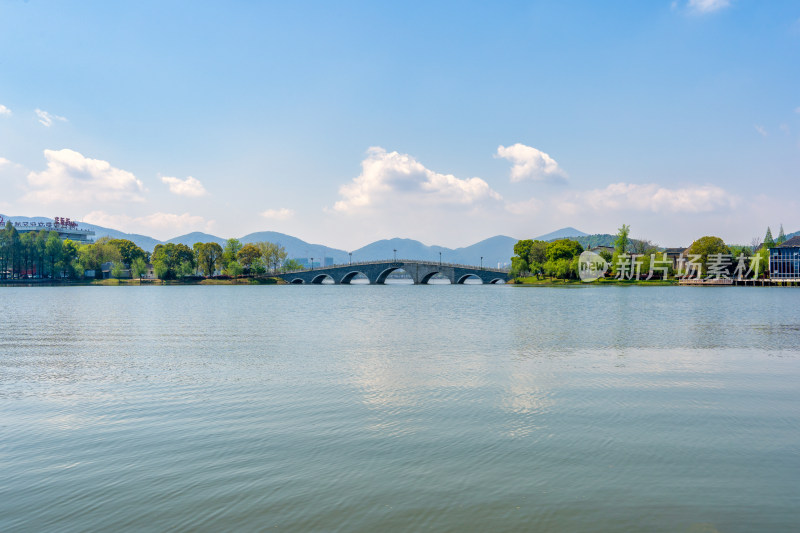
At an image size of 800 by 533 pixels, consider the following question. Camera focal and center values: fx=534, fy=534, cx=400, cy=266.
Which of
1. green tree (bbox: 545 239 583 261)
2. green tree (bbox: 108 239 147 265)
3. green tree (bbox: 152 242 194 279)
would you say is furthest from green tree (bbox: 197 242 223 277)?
green tree (bbox: 545 239 583 261)

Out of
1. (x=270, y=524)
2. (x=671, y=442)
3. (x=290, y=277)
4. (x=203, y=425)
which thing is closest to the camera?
(x=270, y=524)

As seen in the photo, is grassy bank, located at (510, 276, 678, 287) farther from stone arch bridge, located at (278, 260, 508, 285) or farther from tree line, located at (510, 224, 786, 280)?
stone arch bridge, located at (278, 260, 508, 285)

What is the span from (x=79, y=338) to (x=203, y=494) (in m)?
24.2

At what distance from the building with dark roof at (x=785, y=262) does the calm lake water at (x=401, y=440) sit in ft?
395

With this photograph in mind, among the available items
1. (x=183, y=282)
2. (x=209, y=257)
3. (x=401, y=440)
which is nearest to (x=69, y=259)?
(x=183, y=282)

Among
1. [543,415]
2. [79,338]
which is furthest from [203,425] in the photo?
[79,338]

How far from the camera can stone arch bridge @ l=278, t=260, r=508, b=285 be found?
496 ft

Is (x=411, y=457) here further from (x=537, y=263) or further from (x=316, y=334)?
(x=537, y=263)

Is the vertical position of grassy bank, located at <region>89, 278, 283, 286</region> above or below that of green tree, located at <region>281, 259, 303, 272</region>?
below

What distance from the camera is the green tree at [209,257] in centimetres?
14900

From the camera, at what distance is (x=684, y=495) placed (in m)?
7.72

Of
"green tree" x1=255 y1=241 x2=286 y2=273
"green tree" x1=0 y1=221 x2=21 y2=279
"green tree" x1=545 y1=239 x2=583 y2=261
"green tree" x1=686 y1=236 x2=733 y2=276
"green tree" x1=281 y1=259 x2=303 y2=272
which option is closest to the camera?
"green tree" x1=686 y1=236 x2=733 y2=276

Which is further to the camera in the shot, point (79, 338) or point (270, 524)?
point (79, 338)

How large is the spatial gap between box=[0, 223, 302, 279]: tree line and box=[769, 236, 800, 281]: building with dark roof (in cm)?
12440
